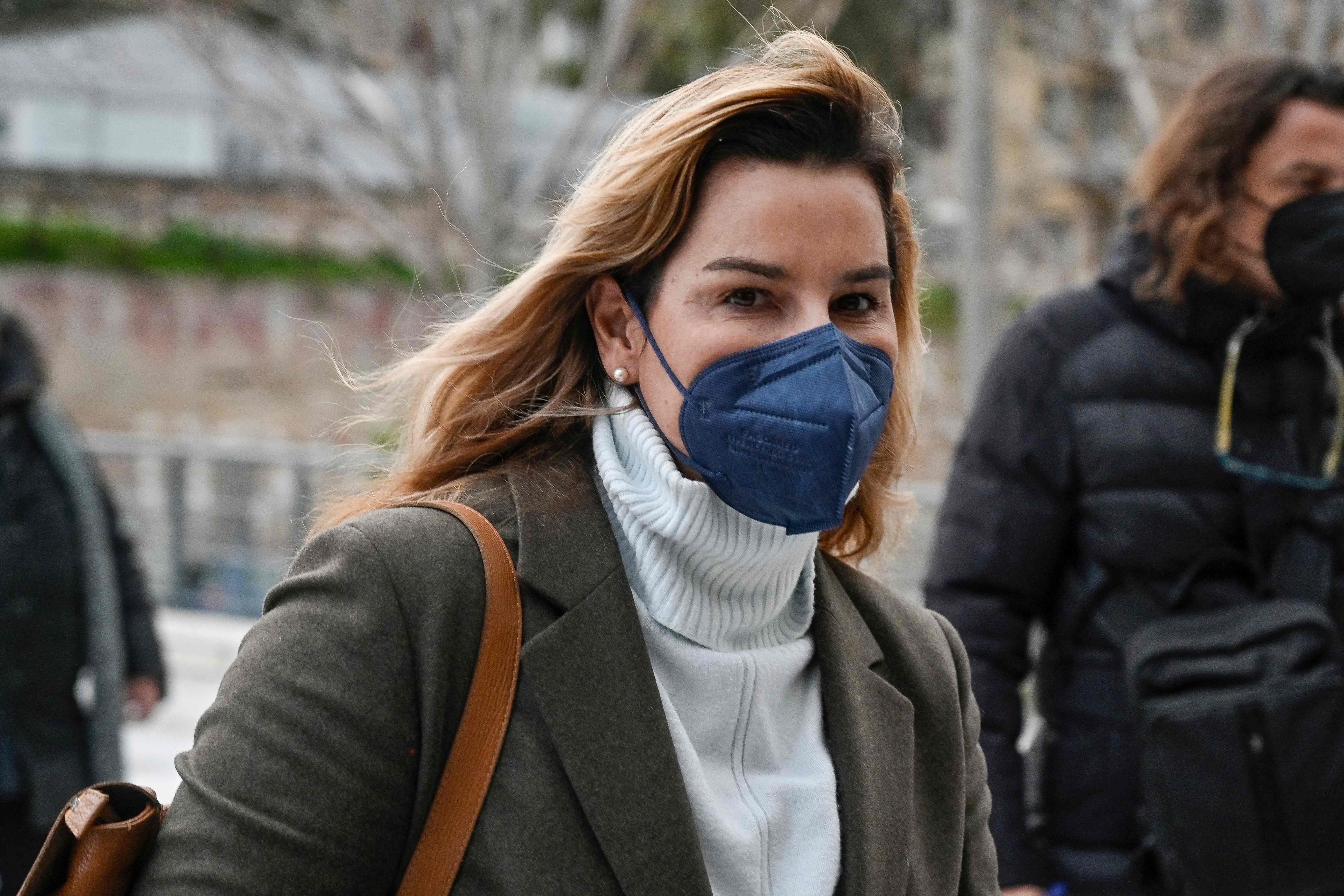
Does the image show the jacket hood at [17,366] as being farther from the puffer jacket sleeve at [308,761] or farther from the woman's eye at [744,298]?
the woman's eye at [744,298]

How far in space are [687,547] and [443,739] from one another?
0.40 meters

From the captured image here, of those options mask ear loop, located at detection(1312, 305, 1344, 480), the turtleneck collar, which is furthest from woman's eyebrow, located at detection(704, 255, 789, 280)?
mask ear loop, located at detection(1312, 305, 1344, 480)

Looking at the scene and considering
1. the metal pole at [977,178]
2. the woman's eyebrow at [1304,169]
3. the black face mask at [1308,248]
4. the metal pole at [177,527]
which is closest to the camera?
the black face mask at [1308,248]

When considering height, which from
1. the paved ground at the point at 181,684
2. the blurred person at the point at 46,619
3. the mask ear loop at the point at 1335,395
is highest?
the mask ear loop at the point at 1335,395

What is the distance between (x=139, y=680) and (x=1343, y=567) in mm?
3262

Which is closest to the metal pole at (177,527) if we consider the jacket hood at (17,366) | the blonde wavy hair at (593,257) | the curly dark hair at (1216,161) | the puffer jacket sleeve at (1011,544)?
the jacket hood at (17,366)

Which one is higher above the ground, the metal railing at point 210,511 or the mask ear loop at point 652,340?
the mask ear loop at point 652,340

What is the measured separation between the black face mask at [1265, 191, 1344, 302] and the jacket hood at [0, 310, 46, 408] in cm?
314

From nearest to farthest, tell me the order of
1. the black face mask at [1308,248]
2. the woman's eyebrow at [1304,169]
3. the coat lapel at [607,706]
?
the coat lapel at [607,706], the black face mask at [1308,248], the woman's eyebrow at [1304,169]

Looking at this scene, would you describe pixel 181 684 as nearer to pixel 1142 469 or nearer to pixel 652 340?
pixel 1142 469

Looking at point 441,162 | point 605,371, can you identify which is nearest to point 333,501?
point 605,371

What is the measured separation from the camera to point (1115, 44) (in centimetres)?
856

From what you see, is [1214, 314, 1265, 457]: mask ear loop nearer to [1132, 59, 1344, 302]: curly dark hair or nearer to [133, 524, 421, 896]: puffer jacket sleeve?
[1132, 59, 1344, 302]: curly dark hair

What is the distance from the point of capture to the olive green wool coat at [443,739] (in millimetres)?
1527
